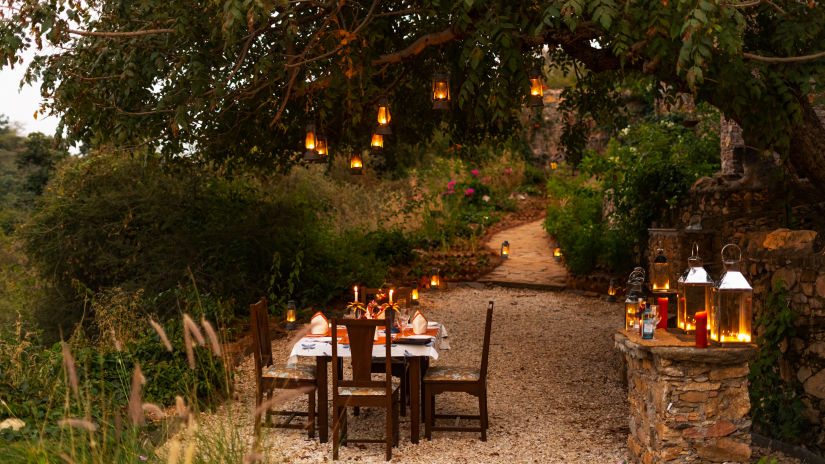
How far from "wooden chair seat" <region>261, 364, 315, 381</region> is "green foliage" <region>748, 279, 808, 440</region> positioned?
10.8 feet

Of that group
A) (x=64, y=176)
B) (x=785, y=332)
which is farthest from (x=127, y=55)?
(x=785, y=332)

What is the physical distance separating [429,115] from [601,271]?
14.7 ft

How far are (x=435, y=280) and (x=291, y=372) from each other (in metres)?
6.22

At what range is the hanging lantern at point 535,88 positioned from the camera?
618 cm

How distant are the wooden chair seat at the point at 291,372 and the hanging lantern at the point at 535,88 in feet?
9.28

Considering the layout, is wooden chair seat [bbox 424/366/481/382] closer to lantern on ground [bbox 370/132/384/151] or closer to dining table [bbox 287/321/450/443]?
dining table [bbox 287/321/450/443]

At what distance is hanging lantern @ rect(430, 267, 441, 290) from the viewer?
11477 mm

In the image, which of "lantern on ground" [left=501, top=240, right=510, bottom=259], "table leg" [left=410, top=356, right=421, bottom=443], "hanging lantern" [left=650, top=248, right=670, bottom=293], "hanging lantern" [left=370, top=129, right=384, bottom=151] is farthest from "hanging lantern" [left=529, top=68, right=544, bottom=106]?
"lantern on ground" [left=501, top=240, right=510, bottom=259]

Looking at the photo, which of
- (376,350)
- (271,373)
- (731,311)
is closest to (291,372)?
(271,373)

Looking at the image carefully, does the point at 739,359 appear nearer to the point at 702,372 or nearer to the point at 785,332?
the point at 702,372

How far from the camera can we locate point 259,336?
5.30m

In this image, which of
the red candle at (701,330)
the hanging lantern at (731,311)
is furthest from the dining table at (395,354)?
the hanging lantern at (731,311)

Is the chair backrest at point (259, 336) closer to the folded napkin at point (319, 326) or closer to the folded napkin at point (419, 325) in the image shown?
the folded napkin at point (319, 326)

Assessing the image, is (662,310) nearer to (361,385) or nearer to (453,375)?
(453,375)
